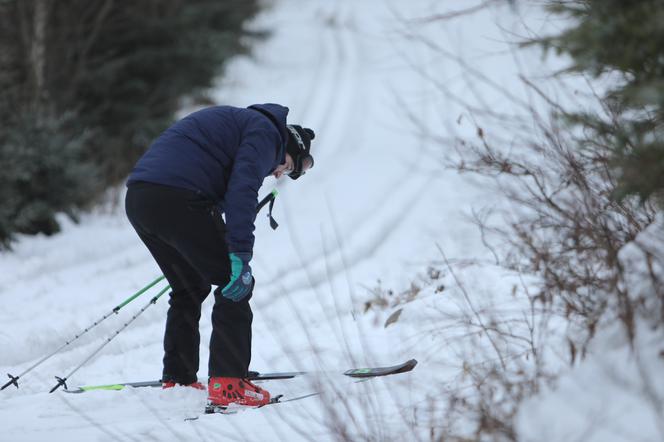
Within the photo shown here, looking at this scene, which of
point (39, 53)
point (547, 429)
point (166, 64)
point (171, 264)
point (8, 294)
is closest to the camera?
point (547, 429)

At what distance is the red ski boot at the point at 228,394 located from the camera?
12.8 ft

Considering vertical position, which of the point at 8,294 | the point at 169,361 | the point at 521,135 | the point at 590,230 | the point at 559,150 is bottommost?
the point at 590,230

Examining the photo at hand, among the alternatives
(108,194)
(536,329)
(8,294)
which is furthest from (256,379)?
(108,194)

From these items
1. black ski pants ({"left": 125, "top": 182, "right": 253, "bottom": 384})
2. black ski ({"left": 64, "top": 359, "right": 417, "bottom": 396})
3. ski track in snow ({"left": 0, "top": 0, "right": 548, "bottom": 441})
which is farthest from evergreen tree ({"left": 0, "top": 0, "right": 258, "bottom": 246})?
black ski pants ({"left": 125, "top": 182, "right": 253, "bottom": 384})

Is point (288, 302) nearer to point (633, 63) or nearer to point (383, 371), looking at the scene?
point (383, 371)

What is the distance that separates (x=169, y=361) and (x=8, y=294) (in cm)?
335

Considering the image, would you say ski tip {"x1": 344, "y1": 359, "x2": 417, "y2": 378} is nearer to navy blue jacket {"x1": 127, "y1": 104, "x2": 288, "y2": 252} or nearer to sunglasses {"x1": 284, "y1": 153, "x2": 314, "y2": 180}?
navy blue jacket {"x1": 127, "y1": 104, "x2": 288, "y2": 252}

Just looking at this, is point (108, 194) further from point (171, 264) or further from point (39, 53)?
point (171, 264)

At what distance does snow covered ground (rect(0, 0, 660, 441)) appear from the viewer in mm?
3590

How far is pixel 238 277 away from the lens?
149 inches

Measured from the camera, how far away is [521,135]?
3.79 meters

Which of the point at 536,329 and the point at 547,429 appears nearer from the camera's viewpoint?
the point at 547,429

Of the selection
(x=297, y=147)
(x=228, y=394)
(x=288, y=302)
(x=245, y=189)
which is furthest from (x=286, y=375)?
(x=288, y=302)

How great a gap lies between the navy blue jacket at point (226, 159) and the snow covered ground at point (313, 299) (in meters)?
0.37
